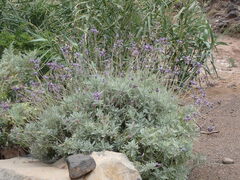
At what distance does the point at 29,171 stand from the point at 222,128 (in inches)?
112

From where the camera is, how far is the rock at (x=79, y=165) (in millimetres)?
3133

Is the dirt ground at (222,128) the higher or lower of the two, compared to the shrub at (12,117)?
lower

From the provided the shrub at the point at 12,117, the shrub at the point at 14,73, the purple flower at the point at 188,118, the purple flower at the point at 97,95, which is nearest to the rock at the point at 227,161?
the purple flower at the point at 188,118

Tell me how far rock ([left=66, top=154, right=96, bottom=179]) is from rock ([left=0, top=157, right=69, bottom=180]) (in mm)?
85

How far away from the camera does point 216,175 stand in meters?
4.17

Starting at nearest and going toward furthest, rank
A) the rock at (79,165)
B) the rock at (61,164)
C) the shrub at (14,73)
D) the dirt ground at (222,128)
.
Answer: the rock at (79,165), the rock at (61,164), the dirt ground at (222,128), the shrub at (14,73)

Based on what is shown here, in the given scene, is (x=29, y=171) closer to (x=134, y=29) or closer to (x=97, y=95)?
Answer: (x=97, y=95)

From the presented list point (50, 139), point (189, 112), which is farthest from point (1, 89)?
point (189, 112)

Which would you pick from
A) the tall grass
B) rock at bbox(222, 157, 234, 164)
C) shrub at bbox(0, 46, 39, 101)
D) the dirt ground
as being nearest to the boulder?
the dirt ground

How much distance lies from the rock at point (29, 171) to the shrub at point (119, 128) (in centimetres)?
12

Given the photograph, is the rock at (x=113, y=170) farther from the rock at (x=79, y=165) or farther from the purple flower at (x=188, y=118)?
the purple flower at (x=188, y=118)

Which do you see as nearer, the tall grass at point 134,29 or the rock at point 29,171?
the rock at point 29,171

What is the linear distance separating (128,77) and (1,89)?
4.10 ft

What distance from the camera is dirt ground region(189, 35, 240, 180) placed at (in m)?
4.23
